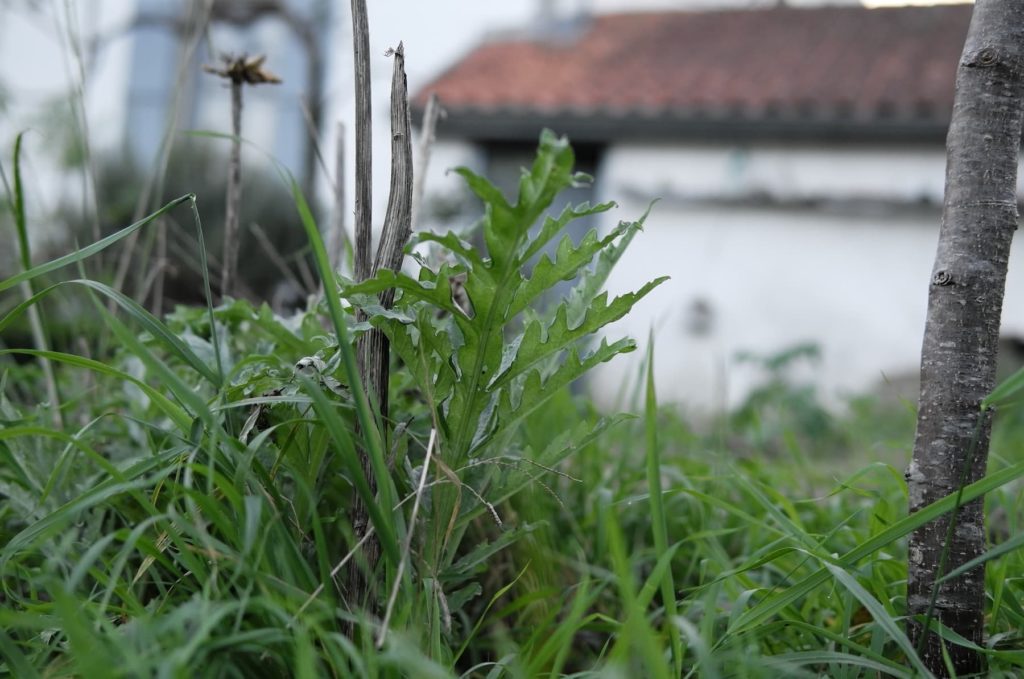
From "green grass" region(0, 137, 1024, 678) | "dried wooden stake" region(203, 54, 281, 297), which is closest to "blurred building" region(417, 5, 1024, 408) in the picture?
"dried wooden stake" region(203, 54, 281, 297)

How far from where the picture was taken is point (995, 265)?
0.91m

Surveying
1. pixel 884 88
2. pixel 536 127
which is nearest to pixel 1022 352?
pixel 884 88

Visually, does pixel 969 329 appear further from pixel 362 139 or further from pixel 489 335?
pixel 362 139

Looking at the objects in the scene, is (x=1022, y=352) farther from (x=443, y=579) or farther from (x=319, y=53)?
(x=319, y=53)

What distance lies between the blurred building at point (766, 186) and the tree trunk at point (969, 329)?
18.1 feet

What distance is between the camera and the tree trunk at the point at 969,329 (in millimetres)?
901

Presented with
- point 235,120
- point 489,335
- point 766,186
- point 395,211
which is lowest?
point 489,335

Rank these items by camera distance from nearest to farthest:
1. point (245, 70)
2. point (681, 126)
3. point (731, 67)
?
point (245, 70) < point (681, 126) < point (731, 67)

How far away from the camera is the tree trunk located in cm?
90

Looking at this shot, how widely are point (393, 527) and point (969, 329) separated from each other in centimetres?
67

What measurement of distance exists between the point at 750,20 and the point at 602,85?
2486mm

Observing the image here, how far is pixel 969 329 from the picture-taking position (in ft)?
2.98

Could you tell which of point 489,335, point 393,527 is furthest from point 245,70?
point 393,527

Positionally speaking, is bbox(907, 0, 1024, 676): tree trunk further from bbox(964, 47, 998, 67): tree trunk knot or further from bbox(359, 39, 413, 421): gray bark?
bbox(359, 39, 413, 421): gray bark
